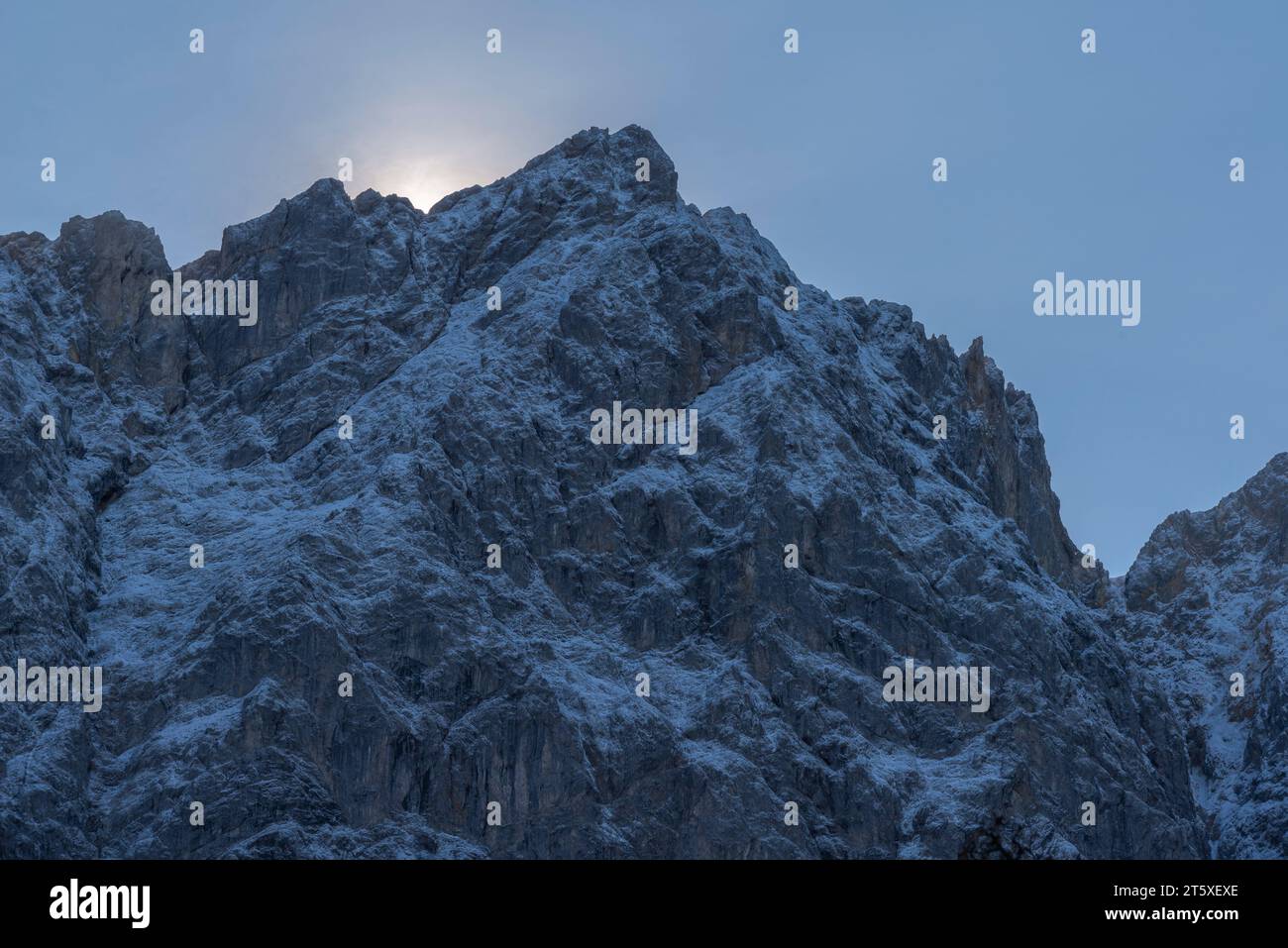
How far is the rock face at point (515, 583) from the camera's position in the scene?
15150 cm

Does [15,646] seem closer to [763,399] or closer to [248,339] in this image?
[248,339]

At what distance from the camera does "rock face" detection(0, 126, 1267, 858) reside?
497ft

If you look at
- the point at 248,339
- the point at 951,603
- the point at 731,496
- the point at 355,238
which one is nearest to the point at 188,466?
the point at 248,339

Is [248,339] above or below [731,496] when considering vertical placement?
above

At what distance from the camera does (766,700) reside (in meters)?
161

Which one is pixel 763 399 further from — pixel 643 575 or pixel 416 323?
pixel 416 323

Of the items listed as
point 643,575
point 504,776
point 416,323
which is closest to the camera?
point 504,776

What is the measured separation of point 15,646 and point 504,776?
33000 mm

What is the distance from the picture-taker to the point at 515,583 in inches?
6570

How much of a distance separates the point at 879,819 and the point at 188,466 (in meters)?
60.9
